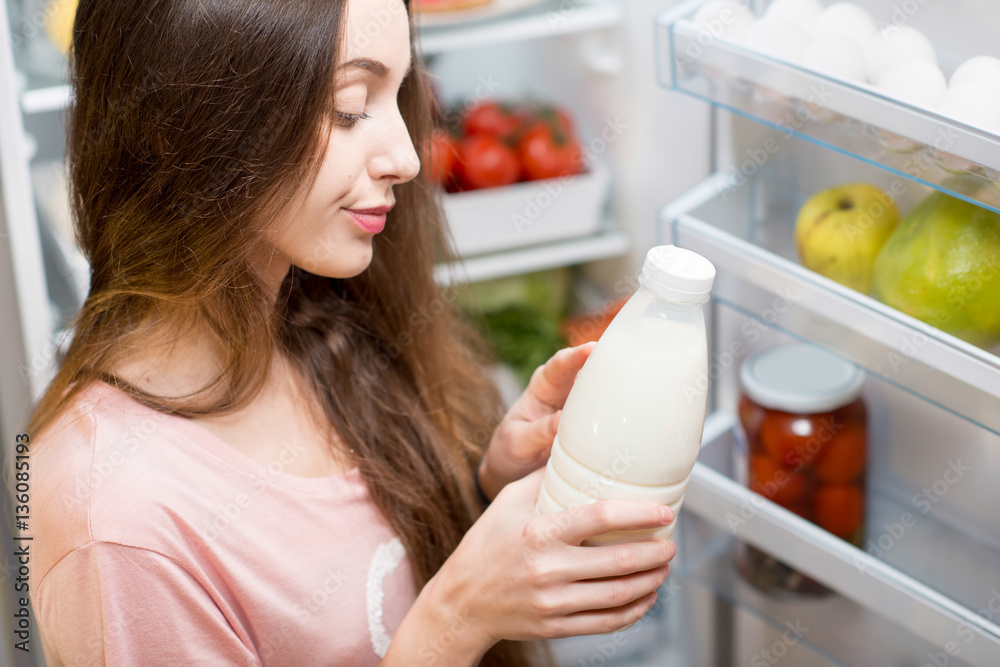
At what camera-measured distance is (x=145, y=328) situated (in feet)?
2.46

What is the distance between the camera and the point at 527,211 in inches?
59.1

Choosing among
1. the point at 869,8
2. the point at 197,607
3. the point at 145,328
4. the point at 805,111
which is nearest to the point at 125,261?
the point at 145,328

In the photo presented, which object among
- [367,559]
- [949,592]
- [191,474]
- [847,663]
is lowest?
[847,663]

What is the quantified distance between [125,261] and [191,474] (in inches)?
7.1

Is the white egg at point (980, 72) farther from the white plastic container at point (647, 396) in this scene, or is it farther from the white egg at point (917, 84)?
the white plastic container at point (647, 396)

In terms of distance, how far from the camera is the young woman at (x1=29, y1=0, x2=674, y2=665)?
2.09ft

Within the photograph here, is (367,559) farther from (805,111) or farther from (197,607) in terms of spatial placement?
(805,111)

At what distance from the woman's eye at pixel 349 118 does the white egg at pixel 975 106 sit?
1.40ft

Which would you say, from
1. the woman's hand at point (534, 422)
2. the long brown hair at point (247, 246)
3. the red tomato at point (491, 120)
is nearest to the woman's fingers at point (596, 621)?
the woman's hand at point (534, 422)

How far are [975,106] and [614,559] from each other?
42 centimetres

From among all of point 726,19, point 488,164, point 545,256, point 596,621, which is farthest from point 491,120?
point 596,621

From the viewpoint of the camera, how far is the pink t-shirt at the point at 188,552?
0.68 m

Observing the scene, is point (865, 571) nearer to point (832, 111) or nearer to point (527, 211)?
point (832, 111)

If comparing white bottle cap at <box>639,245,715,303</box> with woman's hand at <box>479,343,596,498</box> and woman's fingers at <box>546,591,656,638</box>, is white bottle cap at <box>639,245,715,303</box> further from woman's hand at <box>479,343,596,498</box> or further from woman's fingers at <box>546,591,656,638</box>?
woman's fingers at <box>546,591,656,638</box>
